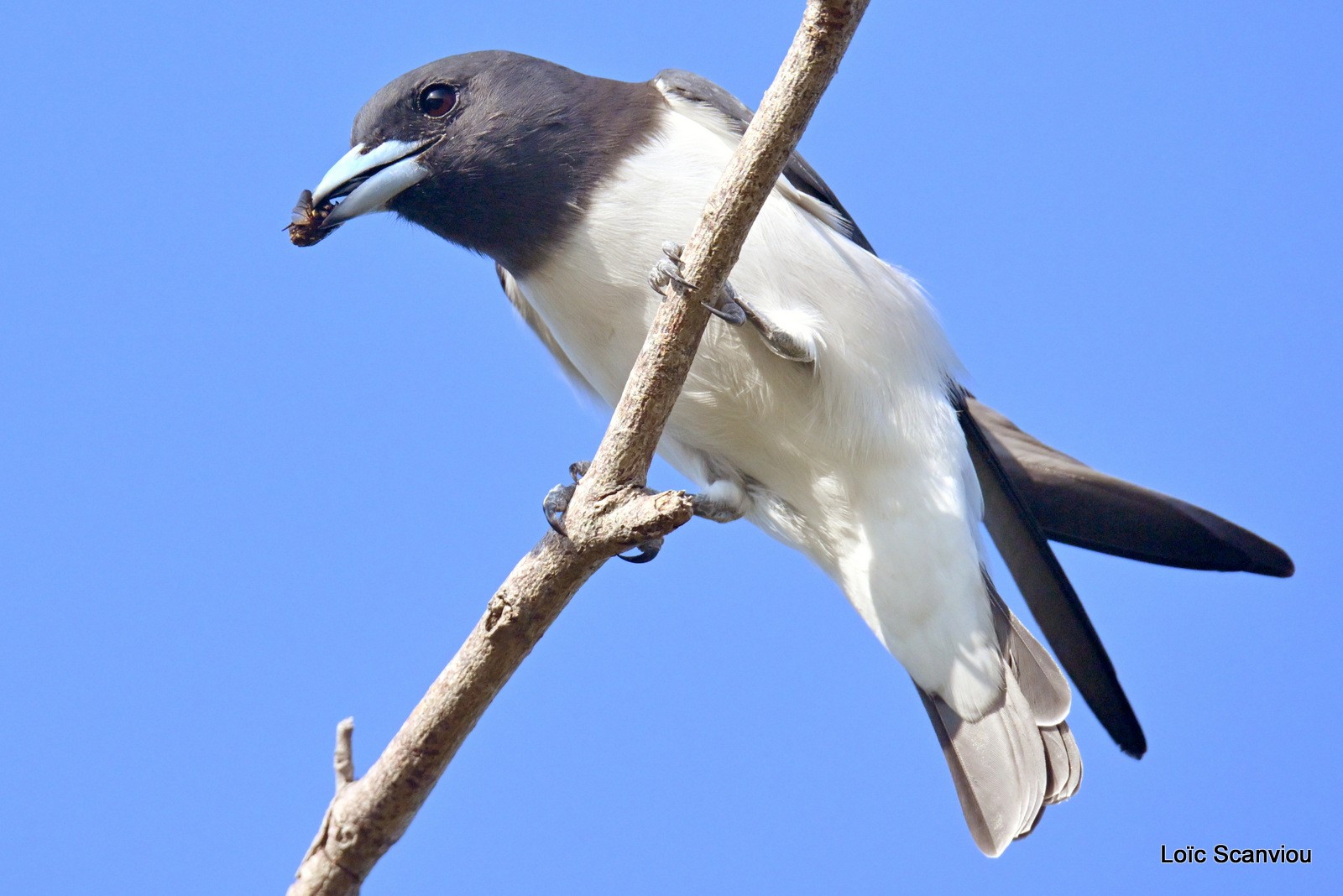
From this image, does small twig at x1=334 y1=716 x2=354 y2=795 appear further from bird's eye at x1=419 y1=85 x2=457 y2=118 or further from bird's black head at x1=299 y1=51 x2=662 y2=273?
bird's eye at x1=419 y1=85 x2=457 y2=118

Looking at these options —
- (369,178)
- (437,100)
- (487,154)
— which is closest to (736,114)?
(487,154)

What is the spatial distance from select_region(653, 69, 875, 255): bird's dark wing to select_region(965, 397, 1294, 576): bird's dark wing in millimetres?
740

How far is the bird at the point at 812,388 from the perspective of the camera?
340 centimetres

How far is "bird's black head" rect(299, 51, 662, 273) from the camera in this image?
3.44 m

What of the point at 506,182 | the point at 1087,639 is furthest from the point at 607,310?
the point at 1087,639

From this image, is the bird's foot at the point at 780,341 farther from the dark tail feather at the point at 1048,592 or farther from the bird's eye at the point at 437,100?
the bird's eye at the point at 437,100

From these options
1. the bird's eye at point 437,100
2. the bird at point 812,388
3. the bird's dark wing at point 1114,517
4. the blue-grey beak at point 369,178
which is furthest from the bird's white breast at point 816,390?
the bird's eye at point 437,100

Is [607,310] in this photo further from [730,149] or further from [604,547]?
[604,547]

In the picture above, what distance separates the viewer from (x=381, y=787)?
2662mm

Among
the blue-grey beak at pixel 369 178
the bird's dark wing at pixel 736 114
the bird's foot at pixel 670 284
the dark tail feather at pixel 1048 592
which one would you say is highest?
the bird's dark wing at pixel 736 114

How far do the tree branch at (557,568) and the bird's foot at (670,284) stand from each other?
4.6 inches

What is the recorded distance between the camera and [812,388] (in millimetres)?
3449

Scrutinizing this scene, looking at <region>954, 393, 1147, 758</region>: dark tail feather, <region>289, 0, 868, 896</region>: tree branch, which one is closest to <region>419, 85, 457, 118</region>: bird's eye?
<region>289, 0, 868, 896</region>: tree branch

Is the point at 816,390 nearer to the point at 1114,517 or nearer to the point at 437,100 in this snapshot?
the point at 1114,517
